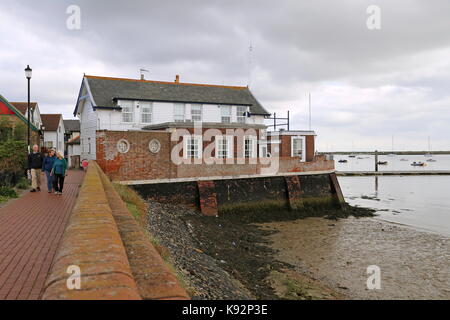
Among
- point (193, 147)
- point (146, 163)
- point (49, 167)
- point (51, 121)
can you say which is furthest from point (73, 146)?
point (49, 167)

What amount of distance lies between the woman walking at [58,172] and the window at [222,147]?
11861 millimetres

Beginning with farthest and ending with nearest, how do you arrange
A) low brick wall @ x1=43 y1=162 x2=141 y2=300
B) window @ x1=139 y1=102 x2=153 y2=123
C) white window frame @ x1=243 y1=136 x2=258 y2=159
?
1. window @ x1=139 y1=102 x2=153 y2=123
2. white window frame @ x1=243 y1=136 x2=258 y2=159
3. low brick wall @ x1=43 y1=162 x2=141 y2=300

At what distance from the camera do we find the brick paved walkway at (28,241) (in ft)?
15.0

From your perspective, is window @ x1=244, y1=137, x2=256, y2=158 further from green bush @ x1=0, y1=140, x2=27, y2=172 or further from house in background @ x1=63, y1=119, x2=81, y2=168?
house in background @ x1=63, y1=119, x2=81, y2=168

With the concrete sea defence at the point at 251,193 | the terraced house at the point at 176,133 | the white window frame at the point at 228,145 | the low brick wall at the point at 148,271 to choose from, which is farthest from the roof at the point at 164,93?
the low brick wall at the point at 148,271

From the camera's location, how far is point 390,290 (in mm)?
11320

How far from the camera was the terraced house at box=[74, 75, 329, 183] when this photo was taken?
2002 centimetres

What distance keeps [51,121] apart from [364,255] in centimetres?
4869

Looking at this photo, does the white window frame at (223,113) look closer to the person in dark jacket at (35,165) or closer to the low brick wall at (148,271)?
the person in dark jacket at (35,165)

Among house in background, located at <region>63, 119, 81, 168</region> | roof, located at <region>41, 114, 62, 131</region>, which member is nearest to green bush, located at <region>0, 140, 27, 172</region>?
house in background, located at <region>63, 119, 81, 168</region>

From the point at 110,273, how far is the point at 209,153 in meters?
20.9

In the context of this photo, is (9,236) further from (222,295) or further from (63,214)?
(222,295)

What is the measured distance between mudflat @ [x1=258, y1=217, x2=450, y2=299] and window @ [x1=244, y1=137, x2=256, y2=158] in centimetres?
614

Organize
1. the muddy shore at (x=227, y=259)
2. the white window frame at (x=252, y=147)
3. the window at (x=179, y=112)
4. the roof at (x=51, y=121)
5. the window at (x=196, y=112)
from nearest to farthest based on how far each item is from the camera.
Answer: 1. the muddy shore at (x=227, y=259)
2. the white window frame at (x=252, y=147)
3. the window at (x=179, y=112)
4. the window at (x=196, y=112)
5. the roof at (x=51, y=121)
